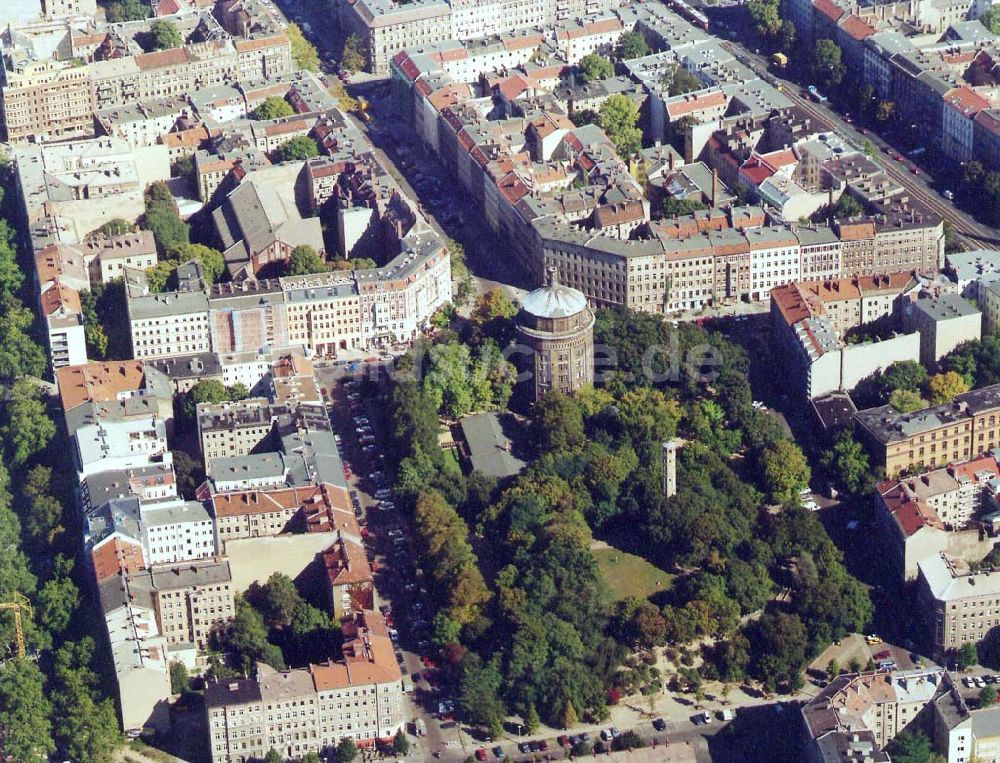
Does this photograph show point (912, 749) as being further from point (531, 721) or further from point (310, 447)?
point (310, 447)

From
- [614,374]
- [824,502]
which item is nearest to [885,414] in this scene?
[824,502]

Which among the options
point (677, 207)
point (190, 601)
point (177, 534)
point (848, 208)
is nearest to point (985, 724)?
point (190, 601)

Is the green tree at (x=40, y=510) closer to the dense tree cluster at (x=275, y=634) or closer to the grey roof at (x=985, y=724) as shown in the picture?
the dense tree cluster at (x=275, y=634)

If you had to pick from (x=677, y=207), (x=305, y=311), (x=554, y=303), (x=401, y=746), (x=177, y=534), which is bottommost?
(x=401, y=746)

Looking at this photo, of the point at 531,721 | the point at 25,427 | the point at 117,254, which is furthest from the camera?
the point at 117,254

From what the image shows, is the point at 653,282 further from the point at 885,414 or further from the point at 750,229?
the point at 885,414

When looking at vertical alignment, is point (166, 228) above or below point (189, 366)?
above

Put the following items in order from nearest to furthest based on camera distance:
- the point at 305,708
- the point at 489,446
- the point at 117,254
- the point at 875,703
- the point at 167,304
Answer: the point at 875,703 < the point at 305,708 < the point at 489,446 < the point at 167,304 < the point at 117,254
